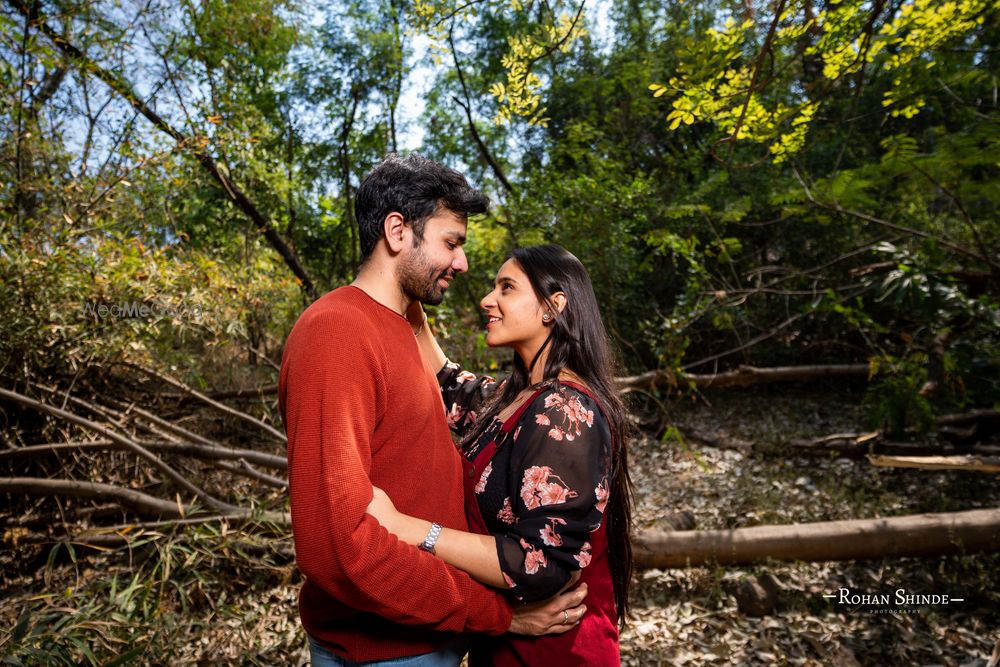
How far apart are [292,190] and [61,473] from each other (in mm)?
5995

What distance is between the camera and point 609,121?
34.9ft

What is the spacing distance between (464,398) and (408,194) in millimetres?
1053

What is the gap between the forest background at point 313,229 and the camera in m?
3.81

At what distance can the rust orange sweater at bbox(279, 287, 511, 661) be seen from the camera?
4.06 feet

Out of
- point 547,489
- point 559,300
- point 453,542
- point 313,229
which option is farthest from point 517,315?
point 313,229

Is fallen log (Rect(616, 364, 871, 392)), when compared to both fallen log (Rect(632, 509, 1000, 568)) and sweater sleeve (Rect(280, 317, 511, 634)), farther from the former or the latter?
sweater sleeve (Rect(280, 317, 511, 634))

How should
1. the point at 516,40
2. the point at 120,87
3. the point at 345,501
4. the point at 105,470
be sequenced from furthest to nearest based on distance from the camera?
1. the point at 120,87
2. the point at 105,470
3. the point at 516,40
4. the point at 345,501

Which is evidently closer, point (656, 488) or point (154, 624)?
point (154, 624)

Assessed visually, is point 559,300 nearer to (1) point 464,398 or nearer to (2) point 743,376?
(1) point 464,398

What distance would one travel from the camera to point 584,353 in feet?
6.40

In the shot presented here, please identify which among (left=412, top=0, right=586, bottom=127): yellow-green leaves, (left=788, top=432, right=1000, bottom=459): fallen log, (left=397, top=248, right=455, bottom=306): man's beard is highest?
(left=412, top=0, right=586, bottom=127): yellow-green leaves

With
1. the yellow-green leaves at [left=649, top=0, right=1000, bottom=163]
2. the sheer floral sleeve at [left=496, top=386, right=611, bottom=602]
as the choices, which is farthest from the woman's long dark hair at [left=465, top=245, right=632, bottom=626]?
the yellow-green leaves at [left=649, top=0, right=1000, bottom=163]

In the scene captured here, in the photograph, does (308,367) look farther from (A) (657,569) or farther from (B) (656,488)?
(B) (656,488)

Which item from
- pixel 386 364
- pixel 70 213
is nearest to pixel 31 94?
pixel 70 213
